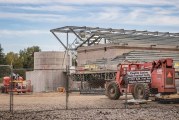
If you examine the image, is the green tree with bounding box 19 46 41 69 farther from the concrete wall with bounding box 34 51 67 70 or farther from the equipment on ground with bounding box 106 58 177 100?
the equipment on ground with bounding box 106 58 177 100

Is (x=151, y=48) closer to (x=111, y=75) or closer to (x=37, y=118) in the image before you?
(x=111, y=75)

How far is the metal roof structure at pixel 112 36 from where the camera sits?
74188 mm

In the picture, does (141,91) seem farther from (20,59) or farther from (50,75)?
(20,59)

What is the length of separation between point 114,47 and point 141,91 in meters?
41.7

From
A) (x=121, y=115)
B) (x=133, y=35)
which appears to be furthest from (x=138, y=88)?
(x=133, y=35)

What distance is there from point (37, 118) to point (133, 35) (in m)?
62.1

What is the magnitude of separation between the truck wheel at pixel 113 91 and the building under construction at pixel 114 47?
26194mm

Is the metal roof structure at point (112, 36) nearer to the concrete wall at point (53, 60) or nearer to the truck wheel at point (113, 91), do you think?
the concrete wall at point (53, 60)

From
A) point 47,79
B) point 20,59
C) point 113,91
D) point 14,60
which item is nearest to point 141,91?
point 113,91

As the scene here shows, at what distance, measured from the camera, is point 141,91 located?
26328 mm

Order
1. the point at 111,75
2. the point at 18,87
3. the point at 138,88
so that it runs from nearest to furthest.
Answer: the point at 138,88
the point at 18,87
the point at 111,75

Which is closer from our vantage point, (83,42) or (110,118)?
(110,118)

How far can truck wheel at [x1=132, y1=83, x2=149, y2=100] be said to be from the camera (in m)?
25.8

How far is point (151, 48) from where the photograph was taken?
72.6m
